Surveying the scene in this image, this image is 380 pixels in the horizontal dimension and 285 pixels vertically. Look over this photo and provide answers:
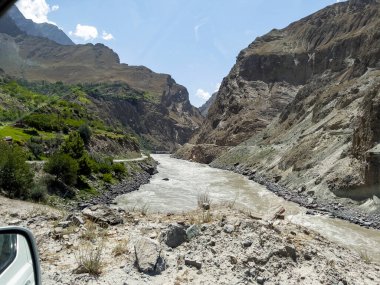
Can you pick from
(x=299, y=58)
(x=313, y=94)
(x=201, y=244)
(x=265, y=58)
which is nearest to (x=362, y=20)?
(x=299, y=58)

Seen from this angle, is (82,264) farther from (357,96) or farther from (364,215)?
(357,96)

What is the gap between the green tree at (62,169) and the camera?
33125 millimetres

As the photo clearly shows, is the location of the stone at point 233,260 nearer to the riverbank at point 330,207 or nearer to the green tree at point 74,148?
the riverbank at point 330,207

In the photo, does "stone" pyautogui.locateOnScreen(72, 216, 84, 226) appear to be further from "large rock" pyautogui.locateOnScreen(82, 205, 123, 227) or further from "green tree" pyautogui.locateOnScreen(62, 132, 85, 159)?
"green tree" pyautogui.locateOnScreen(62, 132, 85, 159)

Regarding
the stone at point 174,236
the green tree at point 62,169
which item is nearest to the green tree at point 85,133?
the green tree at point 62,169

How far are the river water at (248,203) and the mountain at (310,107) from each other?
459cm

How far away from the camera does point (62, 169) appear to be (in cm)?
3344

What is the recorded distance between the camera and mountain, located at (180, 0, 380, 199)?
38938mm

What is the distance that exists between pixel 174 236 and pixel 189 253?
677mm

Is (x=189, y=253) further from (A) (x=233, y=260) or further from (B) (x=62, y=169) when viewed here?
(B) (x=62, y=169)

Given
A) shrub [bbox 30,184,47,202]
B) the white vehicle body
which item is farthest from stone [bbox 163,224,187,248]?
shrub [bbox 30,184,47,202]

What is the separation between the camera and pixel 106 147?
63188mm

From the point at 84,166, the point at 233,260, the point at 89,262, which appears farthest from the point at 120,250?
the point at 84,166

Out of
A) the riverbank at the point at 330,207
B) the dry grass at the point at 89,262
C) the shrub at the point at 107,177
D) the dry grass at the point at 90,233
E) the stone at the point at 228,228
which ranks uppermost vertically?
the stone at the point at 228,228
